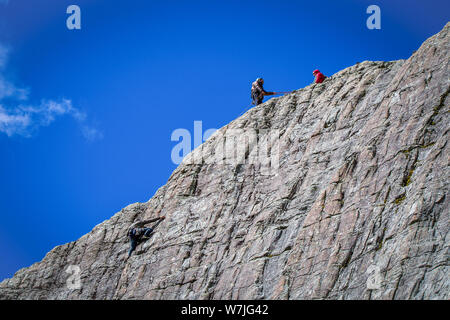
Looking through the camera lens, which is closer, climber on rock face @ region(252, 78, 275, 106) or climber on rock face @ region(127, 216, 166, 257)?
climber on rock face @ region(127, 216, 166, 257)

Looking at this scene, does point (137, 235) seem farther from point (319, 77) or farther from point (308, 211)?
point (319, 77)

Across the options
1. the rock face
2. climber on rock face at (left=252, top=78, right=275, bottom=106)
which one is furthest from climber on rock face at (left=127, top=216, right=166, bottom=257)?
climber on rock face at (left=252, top=78, right=275, bottom=106)

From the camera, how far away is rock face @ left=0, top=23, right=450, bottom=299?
27922 millimetres

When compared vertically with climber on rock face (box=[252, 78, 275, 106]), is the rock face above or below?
below

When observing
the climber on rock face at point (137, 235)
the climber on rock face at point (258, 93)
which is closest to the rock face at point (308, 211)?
the climber on rock face at point (137, 235)

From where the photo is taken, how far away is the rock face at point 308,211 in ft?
91.6

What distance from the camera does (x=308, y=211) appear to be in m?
33.7

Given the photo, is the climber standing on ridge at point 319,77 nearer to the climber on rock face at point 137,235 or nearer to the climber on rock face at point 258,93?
the climber on rock face at point 258,93

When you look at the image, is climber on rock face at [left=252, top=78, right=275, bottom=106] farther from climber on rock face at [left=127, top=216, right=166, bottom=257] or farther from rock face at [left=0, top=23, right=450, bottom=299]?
climber on rock face at [left=127, top=216, right=166, bottom=257]

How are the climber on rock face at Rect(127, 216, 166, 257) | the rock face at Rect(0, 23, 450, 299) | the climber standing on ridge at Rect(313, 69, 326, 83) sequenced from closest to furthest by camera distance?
1. the rock face at Rect(0, 23, 450, 299)
2. the climber on rock face at Rect(127, 216, 166, 257)
3. the climber standing on ridge at Rect(313, 69, 326, 83)

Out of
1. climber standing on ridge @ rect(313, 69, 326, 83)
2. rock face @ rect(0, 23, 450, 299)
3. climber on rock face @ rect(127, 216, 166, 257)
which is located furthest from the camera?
climber standing on ridge @ rect(313, 69, 326, 83)

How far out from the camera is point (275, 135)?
42.4 meters

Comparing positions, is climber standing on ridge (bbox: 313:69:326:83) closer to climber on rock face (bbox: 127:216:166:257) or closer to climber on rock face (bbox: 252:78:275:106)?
climber on rock face (bbox: 252:78:275:106)

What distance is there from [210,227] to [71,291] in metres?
11.1
